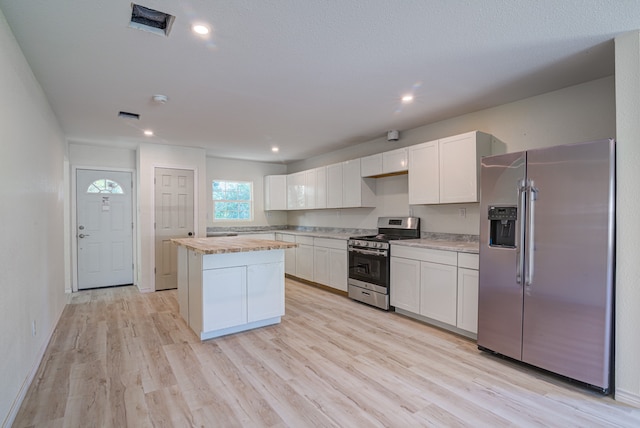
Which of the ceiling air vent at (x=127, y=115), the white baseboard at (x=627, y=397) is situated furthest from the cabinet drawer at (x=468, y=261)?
the ceiling air vent at (x=127, y=115)

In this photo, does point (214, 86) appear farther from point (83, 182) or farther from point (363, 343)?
point (83, 182)

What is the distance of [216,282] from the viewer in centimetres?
325

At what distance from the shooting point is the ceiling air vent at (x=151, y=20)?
1.87m

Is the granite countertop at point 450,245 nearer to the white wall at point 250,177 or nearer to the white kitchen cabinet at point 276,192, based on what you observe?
the white kitchen cabinet at point 276,192

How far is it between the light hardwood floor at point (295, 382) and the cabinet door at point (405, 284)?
0.29 meters

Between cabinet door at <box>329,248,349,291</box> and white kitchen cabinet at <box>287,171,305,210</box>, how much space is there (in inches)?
62.5

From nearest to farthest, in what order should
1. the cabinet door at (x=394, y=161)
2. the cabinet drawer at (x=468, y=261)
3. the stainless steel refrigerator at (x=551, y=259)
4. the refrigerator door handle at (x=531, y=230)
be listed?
the stainless steel refrigerator at (x=551, y=259)
the refrigerator door handle at (x=531, y=230)
the cabinet drawer at (x=468, y=261)
the cabinet door at (x=394, y=161)

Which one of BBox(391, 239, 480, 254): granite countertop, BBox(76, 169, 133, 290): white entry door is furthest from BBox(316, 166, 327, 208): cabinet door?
BBox(76, 169, 133, 290): white entry door

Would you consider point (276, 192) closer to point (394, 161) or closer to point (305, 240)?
point (305, 240)

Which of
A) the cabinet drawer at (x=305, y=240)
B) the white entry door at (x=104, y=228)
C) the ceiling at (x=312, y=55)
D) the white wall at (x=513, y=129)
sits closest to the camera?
the ceiling at (x=312, y=55)

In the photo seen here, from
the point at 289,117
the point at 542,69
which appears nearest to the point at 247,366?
the point at 289,117

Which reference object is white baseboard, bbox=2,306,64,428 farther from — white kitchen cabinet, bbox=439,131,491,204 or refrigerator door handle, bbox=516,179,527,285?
white kitchen cabinet, bbox=439,131,491,204

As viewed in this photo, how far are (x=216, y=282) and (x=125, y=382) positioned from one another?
3.56 feet

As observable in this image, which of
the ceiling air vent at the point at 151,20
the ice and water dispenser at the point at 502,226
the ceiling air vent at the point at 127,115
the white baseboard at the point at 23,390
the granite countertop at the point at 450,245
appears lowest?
the white baseboard at the point at 23,390
